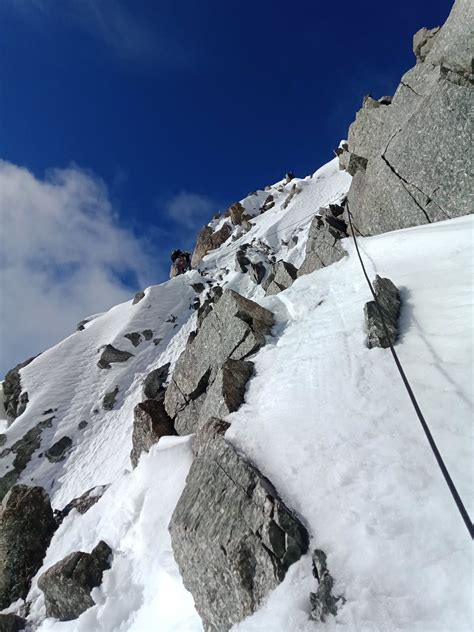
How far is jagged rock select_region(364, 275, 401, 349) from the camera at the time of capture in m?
10.3

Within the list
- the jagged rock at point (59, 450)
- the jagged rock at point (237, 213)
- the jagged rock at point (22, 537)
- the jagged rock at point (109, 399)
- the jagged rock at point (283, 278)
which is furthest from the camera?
the jagged rock at point (237, 213)

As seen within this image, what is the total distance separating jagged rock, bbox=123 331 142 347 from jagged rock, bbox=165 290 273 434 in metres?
20.2

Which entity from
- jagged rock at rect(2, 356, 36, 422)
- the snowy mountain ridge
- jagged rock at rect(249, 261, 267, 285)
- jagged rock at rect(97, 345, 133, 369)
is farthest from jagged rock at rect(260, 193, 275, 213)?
jagged rock at rect(2, 356, 36, 422)

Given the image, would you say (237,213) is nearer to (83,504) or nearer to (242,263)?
(242,263)

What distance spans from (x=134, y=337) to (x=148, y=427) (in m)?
22.5

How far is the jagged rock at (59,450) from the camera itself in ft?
86.0

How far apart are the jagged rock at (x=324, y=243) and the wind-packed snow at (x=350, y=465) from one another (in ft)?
3.56

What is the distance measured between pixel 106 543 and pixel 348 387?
26.7ft

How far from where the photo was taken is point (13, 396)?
33438mm

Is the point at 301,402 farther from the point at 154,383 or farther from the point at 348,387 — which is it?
the point at 154,383

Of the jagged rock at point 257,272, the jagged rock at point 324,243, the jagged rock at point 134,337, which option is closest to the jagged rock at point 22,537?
the jagged rock at point 324,243

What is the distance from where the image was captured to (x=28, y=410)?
30.1 meters

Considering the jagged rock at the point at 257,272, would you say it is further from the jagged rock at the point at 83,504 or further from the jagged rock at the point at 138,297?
the jagged rock at the point at 83,504

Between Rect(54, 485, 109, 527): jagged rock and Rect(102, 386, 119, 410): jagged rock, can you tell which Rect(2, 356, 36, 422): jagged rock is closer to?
Rect(102, 386, 119, 410): jagged rock
